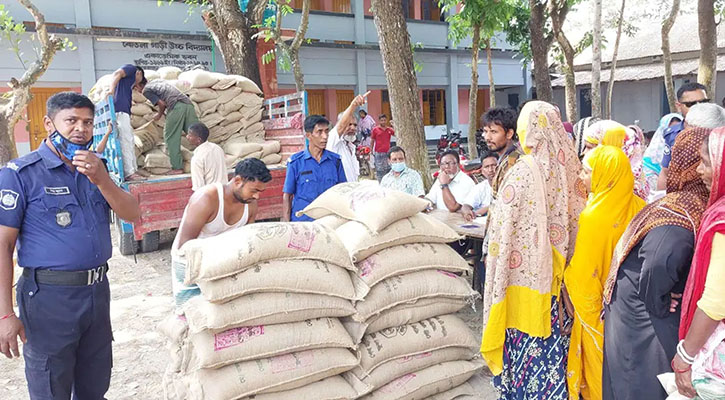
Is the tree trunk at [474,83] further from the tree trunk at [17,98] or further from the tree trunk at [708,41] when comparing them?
the tree trunk at [17,98]

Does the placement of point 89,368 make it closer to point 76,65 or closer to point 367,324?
point 367,324

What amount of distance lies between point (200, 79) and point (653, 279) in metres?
6.39

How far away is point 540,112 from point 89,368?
7.92ft

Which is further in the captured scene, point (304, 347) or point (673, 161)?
point (304, 347)

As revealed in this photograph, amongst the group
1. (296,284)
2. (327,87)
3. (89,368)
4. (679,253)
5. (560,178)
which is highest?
(327,87)

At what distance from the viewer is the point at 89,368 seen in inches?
92.9

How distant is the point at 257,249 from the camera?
240 cm

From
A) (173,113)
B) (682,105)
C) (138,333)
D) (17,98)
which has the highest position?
(17,98)

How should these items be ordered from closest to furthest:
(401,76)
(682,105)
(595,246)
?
(595,246) < (682,105) < (401,76)

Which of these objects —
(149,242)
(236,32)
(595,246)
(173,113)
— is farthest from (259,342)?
(236,32)

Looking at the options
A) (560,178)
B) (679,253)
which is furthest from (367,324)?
(679,253)

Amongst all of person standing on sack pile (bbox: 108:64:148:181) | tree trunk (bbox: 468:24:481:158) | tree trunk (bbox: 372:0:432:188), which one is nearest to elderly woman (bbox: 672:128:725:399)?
tree trunk (bbox: 372:0:432:188)

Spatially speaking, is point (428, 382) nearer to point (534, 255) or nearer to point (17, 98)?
point (534, 255)

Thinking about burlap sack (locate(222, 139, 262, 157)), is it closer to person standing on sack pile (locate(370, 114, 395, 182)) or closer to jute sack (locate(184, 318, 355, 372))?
person standing on sack pile (locate(370, 114, 395, 182))
